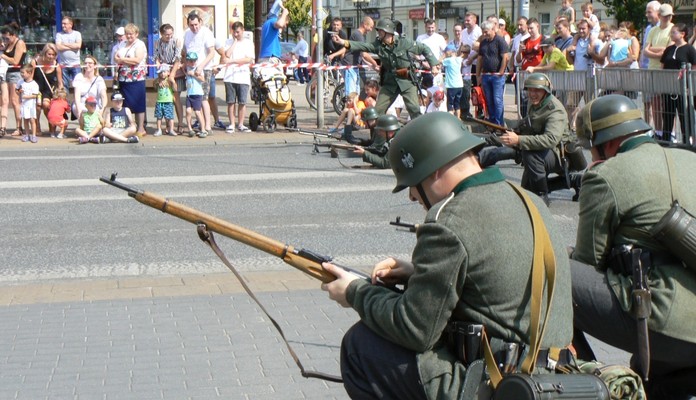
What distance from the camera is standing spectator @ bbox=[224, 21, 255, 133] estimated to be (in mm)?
17469

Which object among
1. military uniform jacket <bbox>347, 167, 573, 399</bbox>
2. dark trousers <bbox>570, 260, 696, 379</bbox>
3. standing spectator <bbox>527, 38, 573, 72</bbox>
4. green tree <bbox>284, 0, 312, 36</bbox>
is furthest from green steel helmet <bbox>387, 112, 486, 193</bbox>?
green tree <bbox>284, 0, 312, 36</bbox>

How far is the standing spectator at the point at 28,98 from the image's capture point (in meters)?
16.4

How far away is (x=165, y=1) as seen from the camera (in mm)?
22688

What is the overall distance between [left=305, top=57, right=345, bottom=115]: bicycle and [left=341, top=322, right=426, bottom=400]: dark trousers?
1504 cm

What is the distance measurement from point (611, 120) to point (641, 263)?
0.74 m

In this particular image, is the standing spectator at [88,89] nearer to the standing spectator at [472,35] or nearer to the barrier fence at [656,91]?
the standing spectator at [472,35]

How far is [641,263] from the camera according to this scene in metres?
4.17

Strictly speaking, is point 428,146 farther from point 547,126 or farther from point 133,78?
point 133,78

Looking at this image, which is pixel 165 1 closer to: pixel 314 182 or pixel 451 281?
pixel 314 182

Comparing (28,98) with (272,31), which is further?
(272,31)

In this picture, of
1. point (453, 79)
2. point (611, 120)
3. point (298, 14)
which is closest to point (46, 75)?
point (453, 79)

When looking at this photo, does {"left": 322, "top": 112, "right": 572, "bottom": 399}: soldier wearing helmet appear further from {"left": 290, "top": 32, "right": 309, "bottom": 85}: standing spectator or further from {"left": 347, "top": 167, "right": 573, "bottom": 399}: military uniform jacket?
{"left": 290, "top": 32, "right": 309, "bottom": 85}: standing spectator

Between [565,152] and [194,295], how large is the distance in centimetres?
483

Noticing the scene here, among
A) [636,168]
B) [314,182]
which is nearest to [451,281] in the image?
[636,168]
